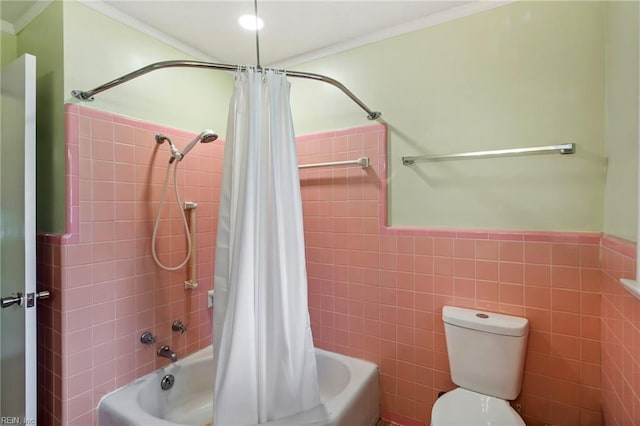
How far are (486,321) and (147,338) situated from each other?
1.80 m

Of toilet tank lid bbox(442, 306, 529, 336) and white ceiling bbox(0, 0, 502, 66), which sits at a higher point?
white ceiling bbox(0, 0, 502, 66)

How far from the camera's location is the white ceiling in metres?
1.54

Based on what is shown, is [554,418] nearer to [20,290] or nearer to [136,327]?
[136,327]

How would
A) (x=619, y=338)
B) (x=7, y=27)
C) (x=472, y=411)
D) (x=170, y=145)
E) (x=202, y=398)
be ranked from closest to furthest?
1. (x=619, y=338)
2. (x=472, y=411)
3. (x=7, y=27)
4. (x=170, y=145)
5. (x=202, y=398)

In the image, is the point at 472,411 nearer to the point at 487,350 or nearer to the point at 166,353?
the point at 487,350

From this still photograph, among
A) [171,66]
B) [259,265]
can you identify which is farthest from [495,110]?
[171,66]

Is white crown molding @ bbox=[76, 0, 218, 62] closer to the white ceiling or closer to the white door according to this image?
the white ceiling

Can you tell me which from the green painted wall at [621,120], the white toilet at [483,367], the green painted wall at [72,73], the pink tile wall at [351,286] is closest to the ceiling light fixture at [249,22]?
the green painted wall at [72,73]

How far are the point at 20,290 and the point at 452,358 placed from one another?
206cm

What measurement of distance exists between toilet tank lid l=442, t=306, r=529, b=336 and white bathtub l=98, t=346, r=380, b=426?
602 mm

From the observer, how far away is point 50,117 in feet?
4.78

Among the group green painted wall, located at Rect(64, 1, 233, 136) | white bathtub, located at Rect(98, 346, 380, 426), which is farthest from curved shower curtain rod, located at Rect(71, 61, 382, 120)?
white bathtub, located at Rect(98, 346, 380, 426)

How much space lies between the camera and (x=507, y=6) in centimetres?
149

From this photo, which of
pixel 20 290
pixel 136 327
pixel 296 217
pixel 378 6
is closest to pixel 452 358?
pixel 296 217
